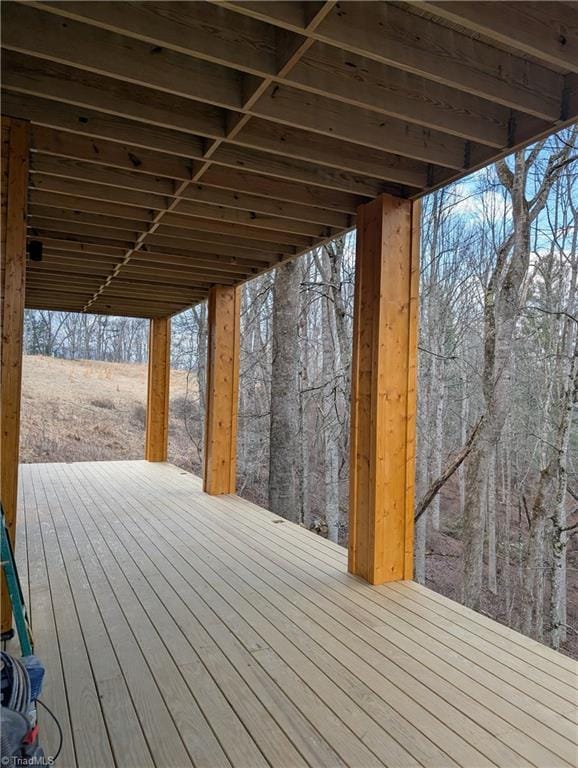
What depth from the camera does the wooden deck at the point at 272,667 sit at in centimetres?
174

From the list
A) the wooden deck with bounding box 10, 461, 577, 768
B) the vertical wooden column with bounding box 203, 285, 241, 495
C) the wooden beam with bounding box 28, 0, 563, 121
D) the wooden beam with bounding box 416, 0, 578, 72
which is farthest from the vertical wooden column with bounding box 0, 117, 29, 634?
the vertical wooden column with bounding box 203, 285, 241, 495

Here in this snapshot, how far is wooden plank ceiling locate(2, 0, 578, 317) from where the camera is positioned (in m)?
1.98

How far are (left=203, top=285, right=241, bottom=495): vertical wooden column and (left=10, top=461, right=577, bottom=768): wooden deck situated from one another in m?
2.17

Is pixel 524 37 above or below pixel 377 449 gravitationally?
above

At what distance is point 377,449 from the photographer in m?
3.33

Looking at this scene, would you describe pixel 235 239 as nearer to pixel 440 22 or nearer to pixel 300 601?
pixel 440 22

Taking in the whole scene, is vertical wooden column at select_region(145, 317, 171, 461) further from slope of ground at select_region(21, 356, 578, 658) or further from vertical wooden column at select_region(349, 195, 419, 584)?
vertical wooden column at select_region(349, 195, 419, 584)

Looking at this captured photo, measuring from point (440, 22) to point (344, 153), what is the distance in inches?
36.7

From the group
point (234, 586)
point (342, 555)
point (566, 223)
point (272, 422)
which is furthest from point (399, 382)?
point (566, 223)

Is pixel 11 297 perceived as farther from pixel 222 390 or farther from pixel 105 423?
pixel 105 423

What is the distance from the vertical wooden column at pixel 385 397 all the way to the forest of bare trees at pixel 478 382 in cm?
283

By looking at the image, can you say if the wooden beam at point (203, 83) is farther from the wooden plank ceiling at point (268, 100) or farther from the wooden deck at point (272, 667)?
the wooden deck at point (272, 667)

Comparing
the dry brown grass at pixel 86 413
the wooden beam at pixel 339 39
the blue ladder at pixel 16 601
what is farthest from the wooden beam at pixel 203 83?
the dry brown grass at pixel 86 413

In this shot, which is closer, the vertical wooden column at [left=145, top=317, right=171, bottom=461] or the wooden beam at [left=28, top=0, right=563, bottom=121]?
the wooden beam at [left=28, top=0, right=563, bottom=121]
